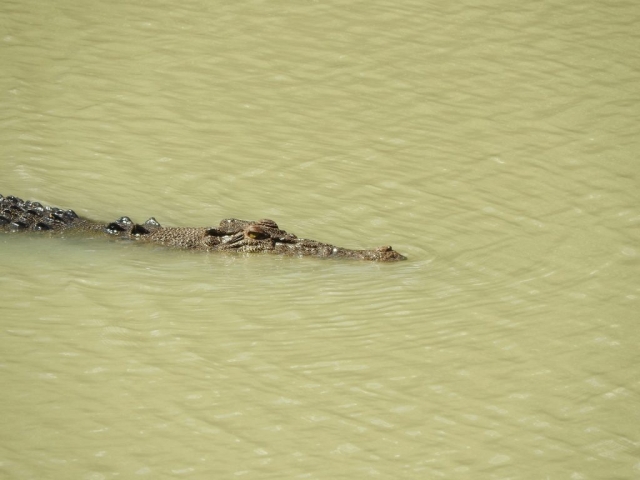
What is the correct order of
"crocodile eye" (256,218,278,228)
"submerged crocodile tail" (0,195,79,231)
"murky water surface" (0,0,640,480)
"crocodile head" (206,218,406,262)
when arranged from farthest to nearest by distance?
"submerged crocodile tail" (0,195,79,231)
"crocodile eye" (256,218,278,228)
"crocodile head" (206,218,406,262)
"murky water surface" (0,0,640,480)

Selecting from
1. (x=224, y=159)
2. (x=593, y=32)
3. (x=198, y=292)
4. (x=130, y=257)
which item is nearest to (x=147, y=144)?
(x=224, y=159)

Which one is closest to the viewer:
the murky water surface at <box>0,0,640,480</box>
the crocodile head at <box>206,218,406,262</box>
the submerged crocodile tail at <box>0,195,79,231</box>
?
the murky water surface at <box>0,0,640,480</box>

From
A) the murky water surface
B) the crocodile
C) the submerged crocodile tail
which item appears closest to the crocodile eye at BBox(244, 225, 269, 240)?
the crocodile

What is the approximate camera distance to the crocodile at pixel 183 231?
24.5 ft

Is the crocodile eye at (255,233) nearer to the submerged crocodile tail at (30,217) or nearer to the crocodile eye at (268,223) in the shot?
the crocodile eye at (268,223)

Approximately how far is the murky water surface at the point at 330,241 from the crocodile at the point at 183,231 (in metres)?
0.13

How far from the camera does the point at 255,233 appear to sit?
749cm

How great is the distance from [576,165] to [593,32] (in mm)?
3068

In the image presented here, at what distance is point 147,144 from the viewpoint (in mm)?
9164

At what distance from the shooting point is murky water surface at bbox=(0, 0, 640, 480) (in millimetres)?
4914

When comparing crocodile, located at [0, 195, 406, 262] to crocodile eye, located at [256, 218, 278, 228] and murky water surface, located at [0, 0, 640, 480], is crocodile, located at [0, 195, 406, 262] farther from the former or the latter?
murky water surface, located at [0, 0, 640, 480]

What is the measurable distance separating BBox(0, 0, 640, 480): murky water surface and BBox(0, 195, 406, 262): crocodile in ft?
0.42

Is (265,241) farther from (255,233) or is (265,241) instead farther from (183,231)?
(183,231)

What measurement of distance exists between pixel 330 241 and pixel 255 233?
26.2 inches
